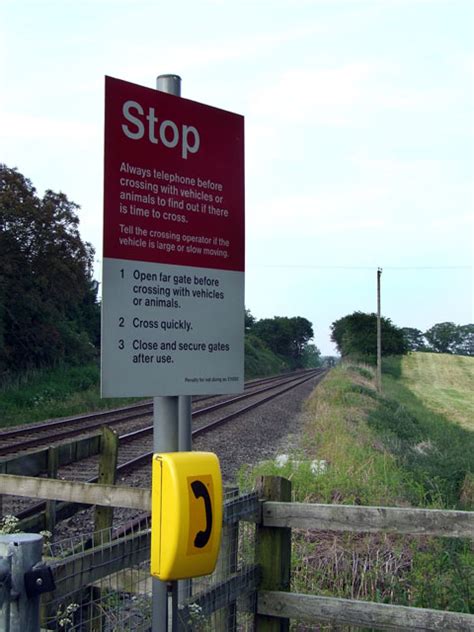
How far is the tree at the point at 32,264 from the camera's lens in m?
28.6

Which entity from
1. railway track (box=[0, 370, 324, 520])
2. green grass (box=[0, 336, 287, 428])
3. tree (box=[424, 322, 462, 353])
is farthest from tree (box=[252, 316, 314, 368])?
railway track (box=[0, 370, 324, 520])

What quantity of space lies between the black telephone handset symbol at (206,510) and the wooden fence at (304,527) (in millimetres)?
1148

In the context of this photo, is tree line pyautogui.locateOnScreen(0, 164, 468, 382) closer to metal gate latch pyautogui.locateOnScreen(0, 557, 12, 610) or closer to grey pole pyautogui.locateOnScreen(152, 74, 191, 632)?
grey pole pyautogui.locateOnScreen(152, 74, 191, 632)

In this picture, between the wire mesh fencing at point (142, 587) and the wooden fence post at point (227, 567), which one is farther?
the wooden fence post at point (227, 567)

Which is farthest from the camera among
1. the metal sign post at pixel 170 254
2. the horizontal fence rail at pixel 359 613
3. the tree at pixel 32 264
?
the tree at pixel 32 264

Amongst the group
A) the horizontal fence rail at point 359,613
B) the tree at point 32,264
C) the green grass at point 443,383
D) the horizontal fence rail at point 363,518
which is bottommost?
the green grass at point 443,383

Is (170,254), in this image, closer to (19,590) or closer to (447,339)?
(19,590)

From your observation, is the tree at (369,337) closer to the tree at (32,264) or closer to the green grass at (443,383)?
the green grass at (443,383)

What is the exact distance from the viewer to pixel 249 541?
5.00 metres

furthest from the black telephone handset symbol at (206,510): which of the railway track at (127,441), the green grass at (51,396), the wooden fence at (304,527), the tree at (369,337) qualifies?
the tree at (369,337)

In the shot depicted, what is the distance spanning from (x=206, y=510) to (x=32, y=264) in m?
28.0

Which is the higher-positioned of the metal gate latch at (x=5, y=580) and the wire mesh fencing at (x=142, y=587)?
the metal gate latch at (x=5, y=580)

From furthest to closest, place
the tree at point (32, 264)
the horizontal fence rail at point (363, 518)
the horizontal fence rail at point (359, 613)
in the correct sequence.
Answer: the tree at point (32, 264)
the horizontal fence rail at point (363, 518)
the horizontal fence rail at point (359, 613)

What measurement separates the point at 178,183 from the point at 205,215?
187 mm
